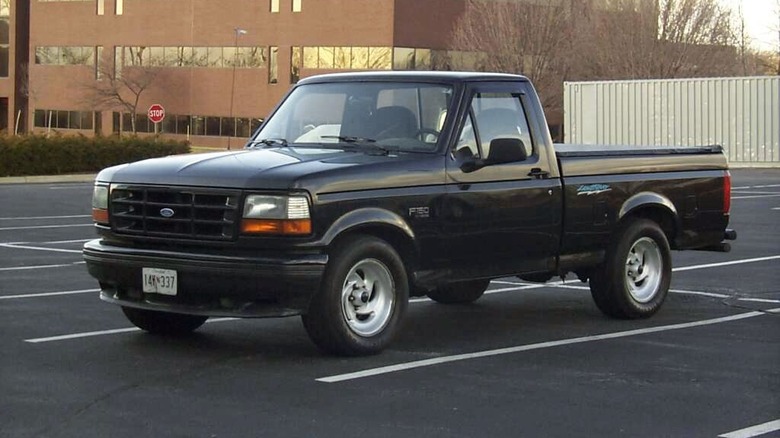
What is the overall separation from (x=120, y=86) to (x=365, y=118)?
→ 71641 mm

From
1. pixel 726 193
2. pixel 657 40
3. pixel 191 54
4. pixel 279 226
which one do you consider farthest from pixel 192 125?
pixel 279 226

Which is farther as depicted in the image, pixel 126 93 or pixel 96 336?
pixel 126 93

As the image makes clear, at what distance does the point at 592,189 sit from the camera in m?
10.5

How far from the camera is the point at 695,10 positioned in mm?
63344

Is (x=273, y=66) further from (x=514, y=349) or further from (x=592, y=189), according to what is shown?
(x=514, y=349)

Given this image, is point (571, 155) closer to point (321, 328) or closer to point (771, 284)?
point (321, 328)

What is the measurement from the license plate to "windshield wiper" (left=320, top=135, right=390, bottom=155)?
1684mm

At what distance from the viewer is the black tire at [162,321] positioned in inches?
379

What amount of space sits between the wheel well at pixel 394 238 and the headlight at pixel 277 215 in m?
0.35

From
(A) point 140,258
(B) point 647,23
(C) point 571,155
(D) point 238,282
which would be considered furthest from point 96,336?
(B) point 647,23

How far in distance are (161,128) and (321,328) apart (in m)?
70.5

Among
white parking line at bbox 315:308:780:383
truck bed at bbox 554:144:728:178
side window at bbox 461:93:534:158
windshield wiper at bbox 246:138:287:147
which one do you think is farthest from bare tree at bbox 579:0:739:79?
windshield wiper at bbox 246:138:287:147

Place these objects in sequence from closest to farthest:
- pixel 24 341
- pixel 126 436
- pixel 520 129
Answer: pixel 126 436 < pixel 24 341 < pixel 520 129

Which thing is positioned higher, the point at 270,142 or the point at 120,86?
the point at 120,86
